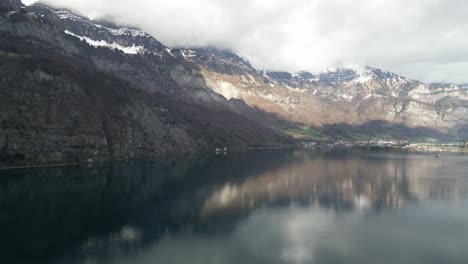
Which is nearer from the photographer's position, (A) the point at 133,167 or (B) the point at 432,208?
(B) the point at 432,208

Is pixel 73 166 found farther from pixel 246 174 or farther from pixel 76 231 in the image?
pixel 76 231

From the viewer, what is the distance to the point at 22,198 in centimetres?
8319

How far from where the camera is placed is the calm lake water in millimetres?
53250

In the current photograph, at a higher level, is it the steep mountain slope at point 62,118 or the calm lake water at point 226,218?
the steep mountain slope at point 62,118

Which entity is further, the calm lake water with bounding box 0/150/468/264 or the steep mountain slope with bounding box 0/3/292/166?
the steep mountain slope with bounding box 0/3/292/166

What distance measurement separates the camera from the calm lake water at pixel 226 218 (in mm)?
53250

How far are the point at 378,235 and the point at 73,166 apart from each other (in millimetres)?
Result: 104206

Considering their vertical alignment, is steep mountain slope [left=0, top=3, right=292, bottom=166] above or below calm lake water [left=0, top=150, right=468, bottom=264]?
above

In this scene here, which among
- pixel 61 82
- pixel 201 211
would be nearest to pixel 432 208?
pixel 201 211

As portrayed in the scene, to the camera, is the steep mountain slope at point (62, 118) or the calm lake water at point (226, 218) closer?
the calm lake water at point (226, 218)

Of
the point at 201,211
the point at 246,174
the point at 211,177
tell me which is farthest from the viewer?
the point at 246,174

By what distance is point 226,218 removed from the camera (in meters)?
75.0

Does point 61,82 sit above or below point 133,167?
above

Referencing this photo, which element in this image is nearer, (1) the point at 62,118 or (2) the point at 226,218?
(2) the point at 226,218
